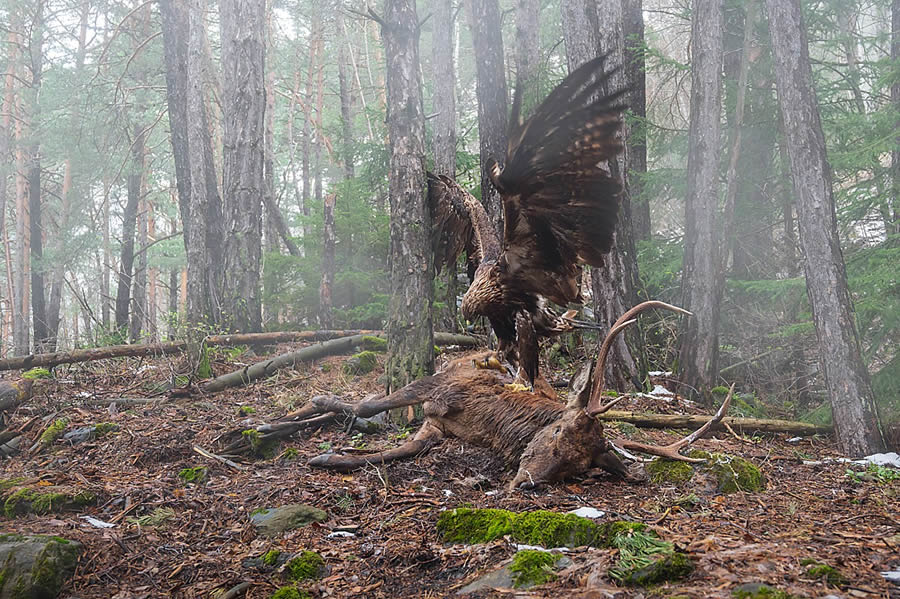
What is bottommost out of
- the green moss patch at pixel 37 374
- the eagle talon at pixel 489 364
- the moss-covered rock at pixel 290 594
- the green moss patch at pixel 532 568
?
the moss-covered rock at pixel 290 594

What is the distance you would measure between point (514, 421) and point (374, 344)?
5.34 m

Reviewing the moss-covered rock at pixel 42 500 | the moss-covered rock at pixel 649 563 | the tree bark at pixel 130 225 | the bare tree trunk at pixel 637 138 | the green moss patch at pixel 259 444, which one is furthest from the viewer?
the tree bark at pixel 130 225

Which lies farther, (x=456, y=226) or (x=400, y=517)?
(x=456, y=226)

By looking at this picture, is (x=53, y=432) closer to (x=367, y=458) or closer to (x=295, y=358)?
(x=295, y=358)

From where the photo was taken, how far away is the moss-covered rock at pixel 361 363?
884cm

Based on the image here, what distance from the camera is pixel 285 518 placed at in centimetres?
410

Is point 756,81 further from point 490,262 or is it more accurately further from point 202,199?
point 202,199

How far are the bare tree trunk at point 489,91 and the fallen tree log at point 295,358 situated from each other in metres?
2.18

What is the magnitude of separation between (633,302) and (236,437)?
5.20m

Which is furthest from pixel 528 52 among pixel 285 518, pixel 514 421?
pixel 285 518

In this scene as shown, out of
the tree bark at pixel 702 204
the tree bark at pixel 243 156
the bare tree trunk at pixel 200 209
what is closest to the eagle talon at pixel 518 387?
the tree bark at pixel 702 204

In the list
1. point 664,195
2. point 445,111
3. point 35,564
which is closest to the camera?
point 35,564

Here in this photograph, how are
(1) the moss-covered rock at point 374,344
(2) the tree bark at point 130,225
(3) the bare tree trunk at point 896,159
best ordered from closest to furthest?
(3) the bare tree trunk at point 896,159, (1) the moss-covered rock at point 374,344, (2) the tree bark at point 130,225

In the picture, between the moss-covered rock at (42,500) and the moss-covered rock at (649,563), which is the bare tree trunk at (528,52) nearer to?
the moss-covered rock at (42,500)
